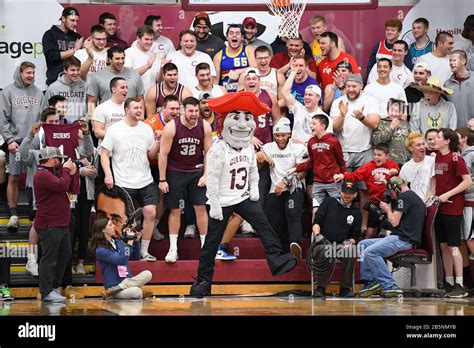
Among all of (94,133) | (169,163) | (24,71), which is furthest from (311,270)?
(24,71)

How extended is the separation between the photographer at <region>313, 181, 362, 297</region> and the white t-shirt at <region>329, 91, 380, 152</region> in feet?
3.98

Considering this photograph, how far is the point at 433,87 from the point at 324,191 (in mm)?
2168

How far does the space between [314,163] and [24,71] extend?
401cm

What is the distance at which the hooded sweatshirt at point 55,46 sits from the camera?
17.8 metres

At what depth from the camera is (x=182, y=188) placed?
52.5 ft

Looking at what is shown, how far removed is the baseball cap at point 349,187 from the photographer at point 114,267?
270 cm

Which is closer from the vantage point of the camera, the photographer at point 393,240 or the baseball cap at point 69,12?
the photographer at point 393,240

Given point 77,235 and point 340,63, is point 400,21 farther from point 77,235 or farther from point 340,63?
point 77,235

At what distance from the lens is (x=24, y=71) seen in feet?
54.7

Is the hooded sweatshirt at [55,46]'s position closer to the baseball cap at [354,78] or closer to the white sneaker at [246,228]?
the white sneaker at [246,228]

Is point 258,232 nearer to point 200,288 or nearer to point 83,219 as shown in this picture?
point 200,288

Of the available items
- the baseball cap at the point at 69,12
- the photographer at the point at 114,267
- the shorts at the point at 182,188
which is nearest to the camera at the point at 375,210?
the shorts at the point at 182,188

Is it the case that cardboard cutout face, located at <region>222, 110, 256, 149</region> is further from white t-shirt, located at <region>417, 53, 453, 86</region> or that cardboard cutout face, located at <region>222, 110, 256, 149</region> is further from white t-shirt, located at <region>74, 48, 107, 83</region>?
white t-shirt, located at <region>417, 53, 453, 86</region>
